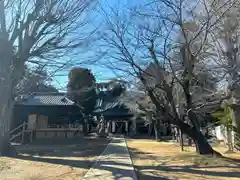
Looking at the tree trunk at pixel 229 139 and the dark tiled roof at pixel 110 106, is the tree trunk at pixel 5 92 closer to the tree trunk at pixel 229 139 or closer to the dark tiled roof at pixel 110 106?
the tree trunk at pixel 229 139

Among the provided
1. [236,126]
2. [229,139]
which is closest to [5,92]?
A: [236,126]

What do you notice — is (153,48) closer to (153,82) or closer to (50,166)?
(153,82)

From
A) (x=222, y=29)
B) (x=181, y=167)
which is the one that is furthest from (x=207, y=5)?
(x=181, y=167)

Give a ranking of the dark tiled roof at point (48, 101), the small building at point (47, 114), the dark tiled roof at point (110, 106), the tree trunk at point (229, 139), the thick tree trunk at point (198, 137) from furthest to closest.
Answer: the dark tiled roof at point (110, 106) < the dark tiled roof at point (48, 101) < the small building at point (47, 114) < the tree trunk at point (229, 139) < the thick tree trunk at point (198, 137)

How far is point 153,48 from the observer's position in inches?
579

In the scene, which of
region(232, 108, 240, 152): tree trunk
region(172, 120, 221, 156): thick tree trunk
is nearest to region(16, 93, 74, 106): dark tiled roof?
region(232, 108, 240, 152): tree trunk

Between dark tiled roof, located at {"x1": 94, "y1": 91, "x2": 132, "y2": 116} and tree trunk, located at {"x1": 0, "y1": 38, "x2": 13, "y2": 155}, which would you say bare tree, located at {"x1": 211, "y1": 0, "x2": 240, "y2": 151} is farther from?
dark tiled roof, located at {"x1": 94, "y1": 91, "x2": 132, "y2": 116}

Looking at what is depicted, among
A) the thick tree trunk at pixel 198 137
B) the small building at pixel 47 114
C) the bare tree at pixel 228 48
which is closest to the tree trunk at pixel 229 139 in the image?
the thick tree trunk at pixel 198 137

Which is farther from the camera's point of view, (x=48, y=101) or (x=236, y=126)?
(x=48, y=101)

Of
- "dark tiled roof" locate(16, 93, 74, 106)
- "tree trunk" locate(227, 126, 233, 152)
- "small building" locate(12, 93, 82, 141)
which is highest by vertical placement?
"dark tiled roof" locate(16, 93, 74, 106)

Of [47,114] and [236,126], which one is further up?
[47,114]

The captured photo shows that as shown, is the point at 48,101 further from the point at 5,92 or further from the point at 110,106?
the point at 5,92

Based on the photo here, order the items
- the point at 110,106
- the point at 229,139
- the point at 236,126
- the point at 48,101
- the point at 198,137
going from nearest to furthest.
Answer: the point at 198,137 → the point at 236,126 → the point at 229,139 → the point at 48,101 → the point at 110,106

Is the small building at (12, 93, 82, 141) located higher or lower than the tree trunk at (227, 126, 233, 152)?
higher
